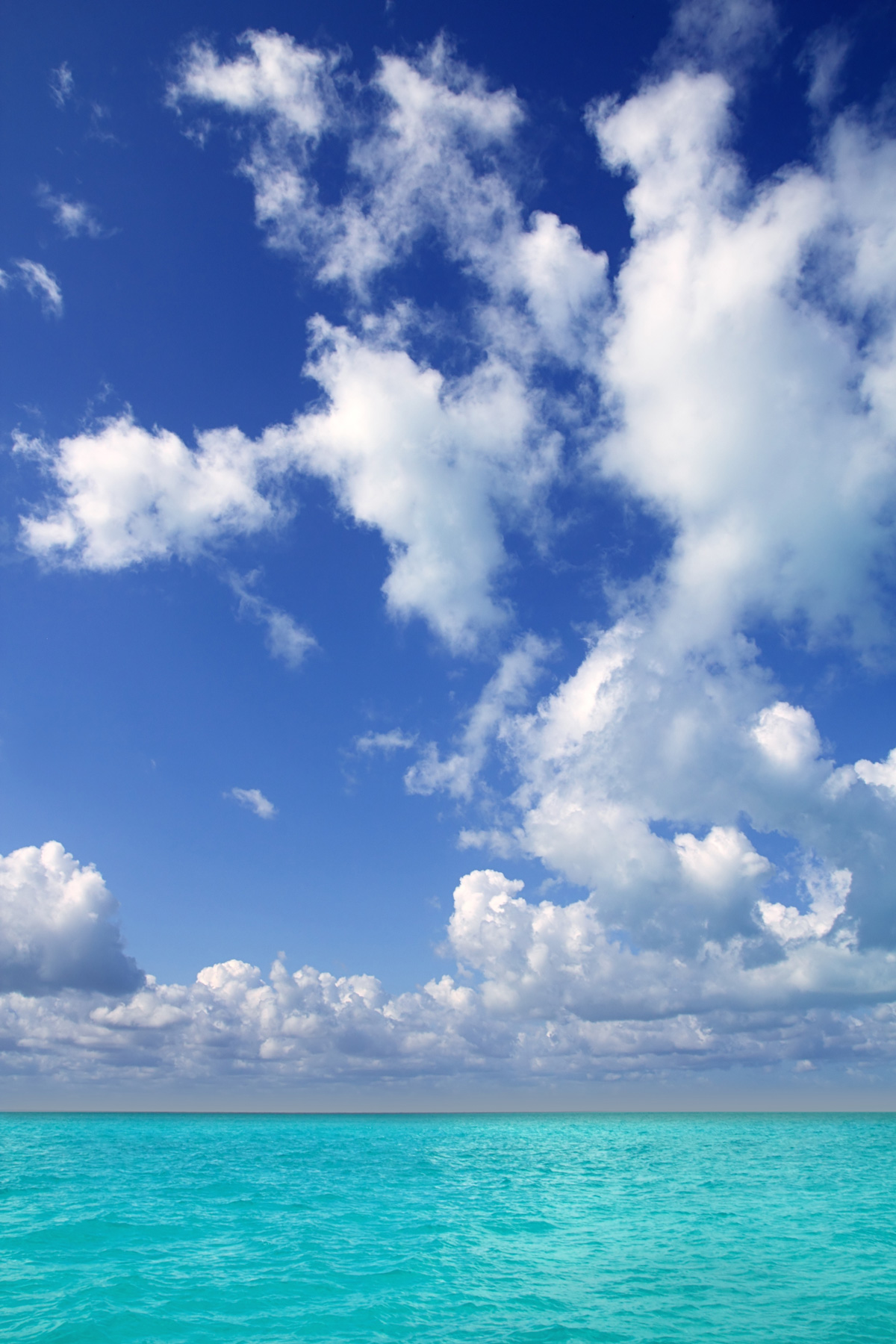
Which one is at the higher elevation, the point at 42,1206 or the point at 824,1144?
the point at 42,1206

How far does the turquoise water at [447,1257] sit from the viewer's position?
70.4ft

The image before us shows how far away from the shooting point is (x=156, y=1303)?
77.7 feet

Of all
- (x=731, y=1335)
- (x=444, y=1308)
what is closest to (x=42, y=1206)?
(x=444, y=1308)

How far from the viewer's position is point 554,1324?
21062mm

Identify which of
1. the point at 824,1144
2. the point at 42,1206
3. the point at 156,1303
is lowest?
the point at 824,1144

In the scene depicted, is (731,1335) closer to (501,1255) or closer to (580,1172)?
(501,1255)

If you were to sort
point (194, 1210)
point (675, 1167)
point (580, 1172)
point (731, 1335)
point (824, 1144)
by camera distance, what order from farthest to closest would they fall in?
point (824, 1144)
point (675, 1167)
point (580, 1172)
point (194, 1210)
point (731, 1335)

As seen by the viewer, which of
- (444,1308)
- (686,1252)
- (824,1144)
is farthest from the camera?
(824,1144)

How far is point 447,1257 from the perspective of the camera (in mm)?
30141

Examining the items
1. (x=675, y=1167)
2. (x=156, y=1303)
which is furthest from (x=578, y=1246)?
(x=675, y=1167)

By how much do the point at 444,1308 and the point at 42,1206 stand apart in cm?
3439

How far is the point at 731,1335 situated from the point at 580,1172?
2141 inches

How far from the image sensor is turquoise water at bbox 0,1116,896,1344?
845 inches

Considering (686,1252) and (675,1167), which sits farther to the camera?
(675,1167)
